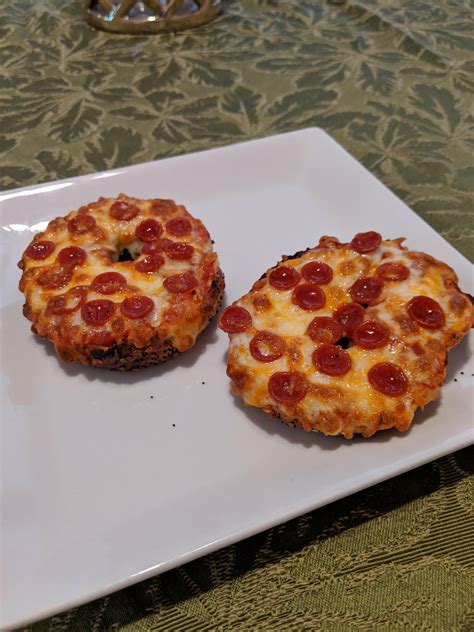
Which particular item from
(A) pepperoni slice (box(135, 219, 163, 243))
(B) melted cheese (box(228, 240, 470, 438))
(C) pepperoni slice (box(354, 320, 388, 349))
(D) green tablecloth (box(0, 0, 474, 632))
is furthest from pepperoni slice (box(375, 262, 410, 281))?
(A) pepperoni slice (box(135, 219, 163, 243))

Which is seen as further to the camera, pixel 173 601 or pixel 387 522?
pixel 387 522

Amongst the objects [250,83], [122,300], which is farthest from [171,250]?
[250,83]

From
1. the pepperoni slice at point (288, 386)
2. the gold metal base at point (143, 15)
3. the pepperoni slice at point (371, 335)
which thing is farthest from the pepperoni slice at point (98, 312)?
the gold metal base at point (143, 15)

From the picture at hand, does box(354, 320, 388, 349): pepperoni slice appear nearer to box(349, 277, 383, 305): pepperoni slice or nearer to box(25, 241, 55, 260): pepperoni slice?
box(349, 277, 383, 305): pepperoni slice

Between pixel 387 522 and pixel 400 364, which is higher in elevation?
pixel 400 364

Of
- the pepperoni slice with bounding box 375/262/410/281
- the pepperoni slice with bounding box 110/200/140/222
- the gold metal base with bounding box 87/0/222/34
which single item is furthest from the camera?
the gold metal base with bounding box 87/0/222/34

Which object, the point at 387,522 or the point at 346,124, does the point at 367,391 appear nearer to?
the point at 387,522

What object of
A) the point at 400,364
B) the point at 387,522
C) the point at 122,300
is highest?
the point at 400,364
